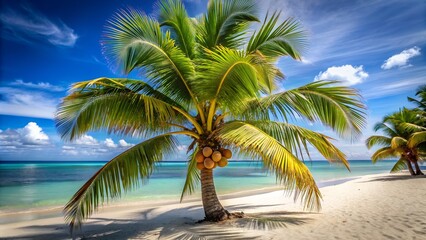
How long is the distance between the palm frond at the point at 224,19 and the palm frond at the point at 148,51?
1258 mm

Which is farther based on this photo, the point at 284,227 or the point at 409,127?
the point at 409,127

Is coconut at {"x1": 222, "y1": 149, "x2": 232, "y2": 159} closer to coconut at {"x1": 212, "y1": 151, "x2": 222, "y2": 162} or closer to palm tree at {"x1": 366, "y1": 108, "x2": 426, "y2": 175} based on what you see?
coconut at {"x1": 212, "y1": 151, "x2": 222, "y2": 162}

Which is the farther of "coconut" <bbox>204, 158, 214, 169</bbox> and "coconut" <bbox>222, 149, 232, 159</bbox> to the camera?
"coconut" <bbox>222, 149, 232, 159</bbox>

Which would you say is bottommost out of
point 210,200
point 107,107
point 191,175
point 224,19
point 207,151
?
point 210,200

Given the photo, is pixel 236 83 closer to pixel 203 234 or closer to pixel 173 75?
pixel 173 75

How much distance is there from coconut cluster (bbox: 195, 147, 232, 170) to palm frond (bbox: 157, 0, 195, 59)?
8.14ft

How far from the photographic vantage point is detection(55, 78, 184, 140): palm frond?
5.07m

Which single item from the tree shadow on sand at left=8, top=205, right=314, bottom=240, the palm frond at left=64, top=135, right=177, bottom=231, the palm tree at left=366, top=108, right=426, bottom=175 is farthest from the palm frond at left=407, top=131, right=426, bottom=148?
the palm frond at left=64, top=135, right=177, bottom=231

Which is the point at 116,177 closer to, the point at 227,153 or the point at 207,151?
the point at 207,151

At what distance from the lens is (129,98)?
17.6 ft

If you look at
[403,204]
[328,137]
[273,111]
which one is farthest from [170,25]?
[403,204]

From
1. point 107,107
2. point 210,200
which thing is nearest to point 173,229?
point 210,200

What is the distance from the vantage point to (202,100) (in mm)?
5926

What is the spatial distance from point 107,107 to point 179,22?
114 inches
